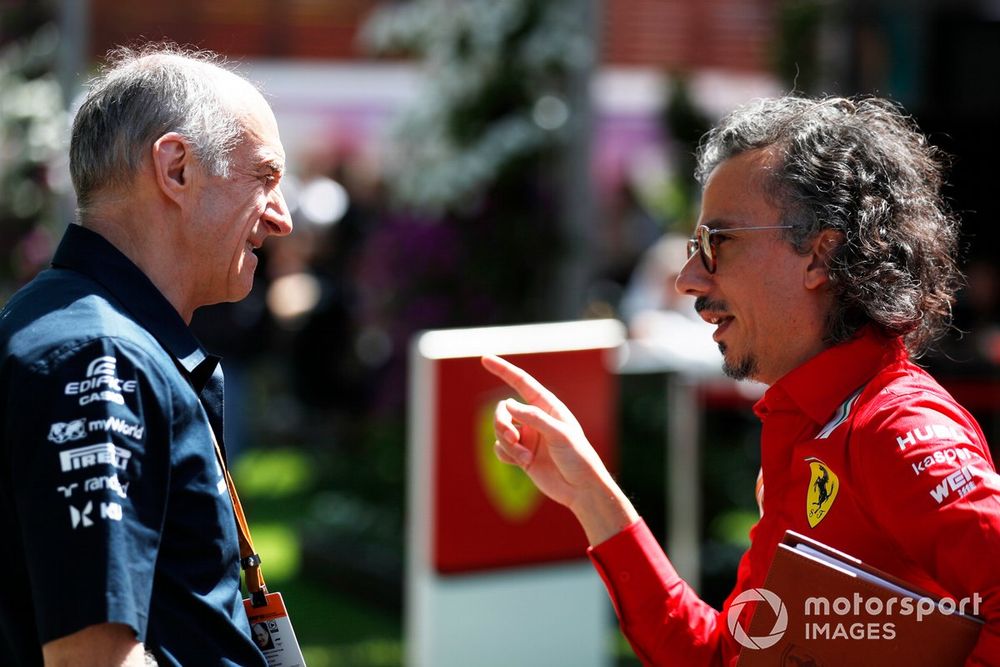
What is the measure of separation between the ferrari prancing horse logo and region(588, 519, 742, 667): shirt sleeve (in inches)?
12.5

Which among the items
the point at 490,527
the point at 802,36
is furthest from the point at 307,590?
the point at 802,36

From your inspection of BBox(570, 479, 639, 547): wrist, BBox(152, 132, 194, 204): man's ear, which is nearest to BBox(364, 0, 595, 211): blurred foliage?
BBox(570, 479, 639, 547): wrist

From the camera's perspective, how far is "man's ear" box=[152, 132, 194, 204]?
5.85 ft

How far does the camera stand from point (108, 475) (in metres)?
1.54

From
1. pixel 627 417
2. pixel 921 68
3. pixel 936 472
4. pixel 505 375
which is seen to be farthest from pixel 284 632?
pixel 921 68

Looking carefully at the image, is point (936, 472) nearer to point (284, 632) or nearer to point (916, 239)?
point (916, 239)

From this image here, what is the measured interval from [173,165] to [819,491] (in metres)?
1.07

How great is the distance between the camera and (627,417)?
6.66 metres

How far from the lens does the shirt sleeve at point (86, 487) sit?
1532mm

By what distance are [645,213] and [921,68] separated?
12.8 ft

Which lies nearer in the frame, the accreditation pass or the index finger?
the accreditation pass

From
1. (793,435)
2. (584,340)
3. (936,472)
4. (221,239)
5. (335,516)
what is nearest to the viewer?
(936,472)

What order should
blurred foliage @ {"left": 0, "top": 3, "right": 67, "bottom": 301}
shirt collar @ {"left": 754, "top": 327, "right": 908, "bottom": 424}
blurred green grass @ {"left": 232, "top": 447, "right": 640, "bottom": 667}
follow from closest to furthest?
shirt collar @ {"left": 754, "top": 327, "right": 908, "bottom": 424}
blurred green grass @ {"left": 232, "top": 447, "right": 640, "bottom": 667}
blurred foliage @ {"left": 0, "top": 3, "right": 67, "bottom": 301}

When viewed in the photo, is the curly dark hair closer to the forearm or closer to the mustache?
the mustache
